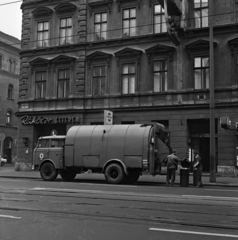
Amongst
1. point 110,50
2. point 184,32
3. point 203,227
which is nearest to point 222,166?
point 184,32

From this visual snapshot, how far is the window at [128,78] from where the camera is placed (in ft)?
87.1

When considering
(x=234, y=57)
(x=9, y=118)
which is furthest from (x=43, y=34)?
(x=9, y=118)

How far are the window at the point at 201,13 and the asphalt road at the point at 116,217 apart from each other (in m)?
16.4

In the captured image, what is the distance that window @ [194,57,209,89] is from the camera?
24.3 meters

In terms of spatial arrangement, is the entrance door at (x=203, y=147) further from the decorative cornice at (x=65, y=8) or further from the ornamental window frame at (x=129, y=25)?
the decorative cornice at (x=65, y=8)

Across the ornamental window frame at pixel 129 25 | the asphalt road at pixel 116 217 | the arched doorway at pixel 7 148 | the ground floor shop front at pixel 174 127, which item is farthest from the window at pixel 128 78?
the arched doorway at pixel 7 148

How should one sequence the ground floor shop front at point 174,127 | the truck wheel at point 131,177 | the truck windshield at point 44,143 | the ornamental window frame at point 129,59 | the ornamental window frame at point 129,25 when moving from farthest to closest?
the ornamental window frame at point 129,25
the ornamental window frame at point 129,59
the ground floor shop front at point 174,127
the truck windshield at point 44,143
the truck wheel at point 131,177

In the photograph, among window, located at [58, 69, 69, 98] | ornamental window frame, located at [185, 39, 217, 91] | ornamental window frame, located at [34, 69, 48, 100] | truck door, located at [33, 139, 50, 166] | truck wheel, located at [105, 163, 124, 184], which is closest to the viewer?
truck wheel, located at [105, 163, 124, 184]

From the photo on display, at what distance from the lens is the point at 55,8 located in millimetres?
29344

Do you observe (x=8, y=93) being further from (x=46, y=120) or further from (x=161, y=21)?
(x=161, y=21)

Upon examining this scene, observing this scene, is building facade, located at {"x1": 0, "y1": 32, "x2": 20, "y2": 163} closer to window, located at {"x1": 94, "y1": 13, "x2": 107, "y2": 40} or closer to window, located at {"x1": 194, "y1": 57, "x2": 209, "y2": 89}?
window, located at {"x1": 94, "y1": 13, "x2": 107, "y2": 40}

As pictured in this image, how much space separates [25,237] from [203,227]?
3.38m

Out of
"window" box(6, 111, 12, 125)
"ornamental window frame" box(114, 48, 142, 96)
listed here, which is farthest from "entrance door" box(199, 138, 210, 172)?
Result: "window" box(6, 111, 12, 125)

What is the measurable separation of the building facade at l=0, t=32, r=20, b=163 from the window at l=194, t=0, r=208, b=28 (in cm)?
3255
